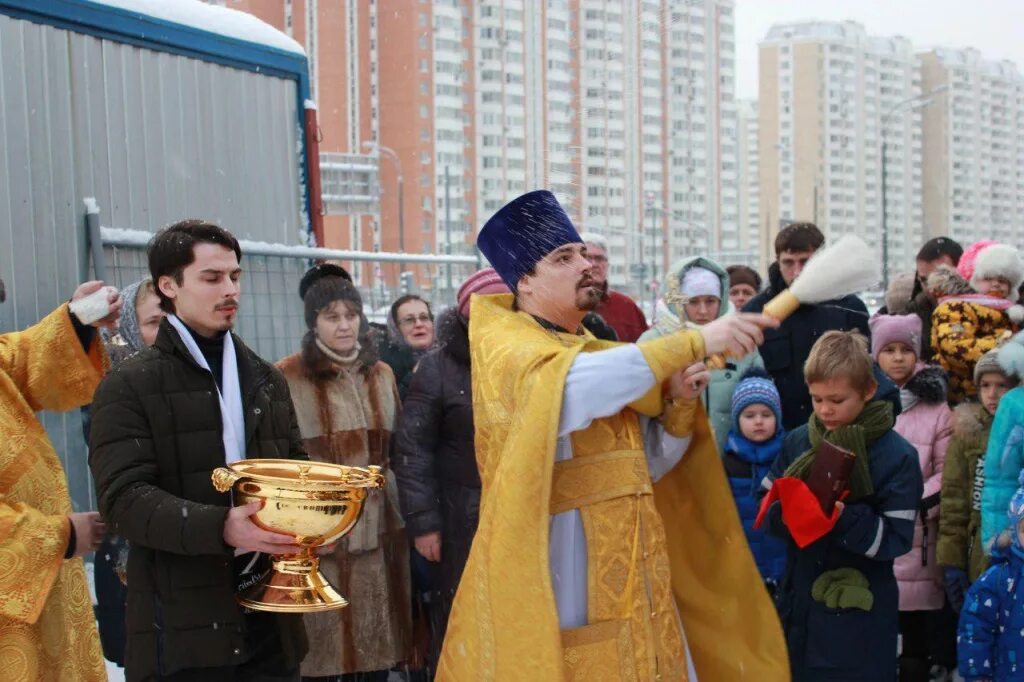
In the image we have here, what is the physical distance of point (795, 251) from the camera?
18.1 ft

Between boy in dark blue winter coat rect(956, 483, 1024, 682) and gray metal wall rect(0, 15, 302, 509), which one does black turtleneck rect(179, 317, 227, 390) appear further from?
boy in dark blue winter coat rect(956, 483, 1024, 682)

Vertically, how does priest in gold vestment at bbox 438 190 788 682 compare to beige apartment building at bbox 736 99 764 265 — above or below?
below

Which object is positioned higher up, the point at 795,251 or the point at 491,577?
the point at 795,251

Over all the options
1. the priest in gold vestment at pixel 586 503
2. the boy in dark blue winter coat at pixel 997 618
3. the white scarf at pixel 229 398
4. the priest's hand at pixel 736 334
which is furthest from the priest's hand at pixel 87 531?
the boy in dark blue winter coat at pixel 997 618

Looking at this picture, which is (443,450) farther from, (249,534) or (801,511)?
(249,534)

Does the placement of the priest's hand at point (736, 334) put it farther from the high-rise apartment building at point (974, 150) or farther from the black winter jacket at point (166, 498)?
the high-rise apartment building at point (974, 150)

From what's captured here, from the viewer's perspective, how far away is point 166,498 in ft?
9.82

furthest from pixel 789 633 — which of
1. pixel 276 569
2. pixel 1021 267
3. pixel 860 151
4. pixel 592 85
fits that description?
pixel 860 151

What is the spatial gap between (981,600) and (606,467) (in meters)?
1.91

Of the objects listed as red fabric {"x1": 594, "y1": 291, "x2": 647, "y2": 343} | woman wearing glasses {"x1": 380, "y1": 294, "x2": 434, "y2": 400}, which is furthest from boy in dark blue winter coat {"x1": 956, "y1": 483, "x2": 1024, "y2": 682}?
woman wearing glasses {"x1": 380, "y1": 294, "x2": 434, "y2": 400}

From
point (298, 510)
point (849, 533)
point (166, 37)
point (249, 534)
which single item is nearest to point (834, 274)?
point (298, 510)

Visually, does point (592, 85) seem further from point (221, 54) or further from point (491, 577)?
point (491, 577)

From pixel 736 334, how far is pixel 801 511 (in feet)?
5.14

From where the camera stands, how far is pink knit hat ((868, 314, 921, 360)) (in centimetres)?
572
